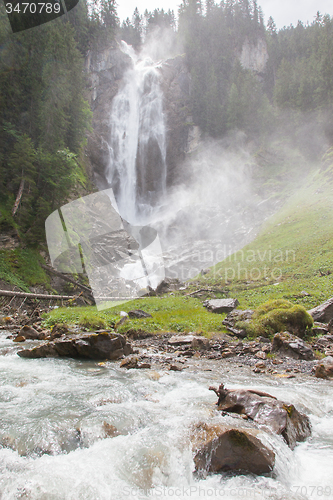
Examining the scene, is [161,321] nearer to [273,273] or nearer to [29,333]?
[29,333]

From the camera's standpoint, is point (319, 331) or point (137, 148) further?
point (137, 148)

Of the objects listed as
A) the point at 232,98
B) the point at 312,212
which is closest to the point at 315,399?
the point at 312,212

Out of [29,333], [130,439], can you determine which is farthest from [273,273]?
[130,439]

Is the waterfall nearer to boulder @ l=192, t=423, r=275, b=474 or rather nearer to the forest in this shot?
the forest

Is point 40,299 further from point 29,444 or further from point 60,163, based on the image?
point 29,444

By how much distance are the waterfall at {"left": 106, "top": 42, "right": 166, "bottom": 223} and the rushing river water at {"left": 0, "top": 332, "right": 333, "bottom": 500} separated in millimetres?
47231

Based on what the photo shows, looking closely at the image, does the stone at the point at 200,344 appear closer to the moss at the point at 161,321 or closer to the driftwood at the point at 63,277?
the moss at the point at 161,321

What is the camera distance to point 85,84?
34219 mm

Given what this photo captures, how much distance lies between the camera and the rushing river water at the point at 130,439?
2.70 meters

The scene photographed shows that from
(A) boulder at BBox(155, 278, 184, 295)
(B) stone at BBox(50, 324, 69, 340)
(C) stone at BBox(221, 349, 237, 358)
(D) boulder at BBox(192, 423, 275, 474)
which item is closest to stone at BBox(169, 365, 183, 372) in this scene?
(C) stone at BBox(221, 349, 237, 358)

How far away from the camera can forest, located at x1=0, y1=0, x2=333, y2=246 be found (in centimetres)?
2164

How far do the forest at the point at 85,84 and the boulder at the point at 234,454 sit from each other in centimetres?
2078

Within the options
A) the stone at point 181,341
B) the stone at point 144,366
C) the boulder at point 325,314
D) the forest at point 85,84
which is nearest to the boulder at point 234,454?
the stone at point 144,366

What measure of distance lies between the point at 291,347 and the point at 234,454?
5.17 meters
